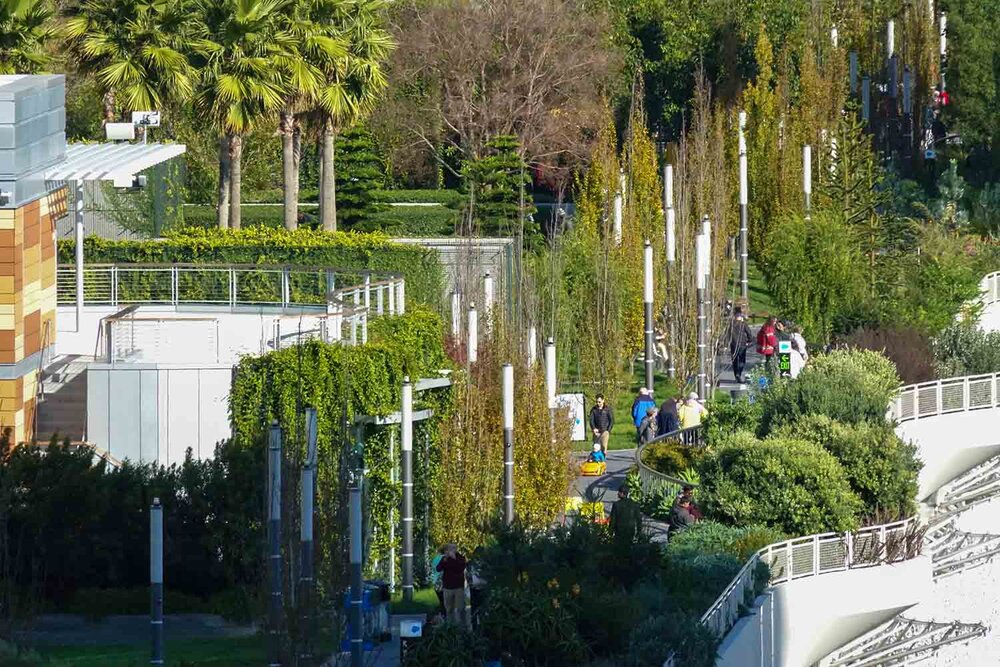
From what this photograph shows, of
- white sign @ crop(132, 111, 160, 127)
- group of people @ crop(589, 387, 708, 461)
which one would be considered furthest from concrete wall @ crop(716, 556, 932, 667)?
white sign @ crop(132, 111, 160, 127)

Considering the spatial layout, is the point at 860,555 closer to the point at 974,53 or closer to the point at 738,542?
the point at 738,542

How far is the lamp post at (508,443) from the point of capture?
27.9 m

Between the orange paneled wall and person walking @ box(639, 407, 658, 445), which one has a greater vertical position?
the orange paneled wall

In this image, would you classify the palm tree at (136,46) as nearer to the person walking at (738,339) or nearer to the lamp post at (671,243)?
the lamp post at (671,243)

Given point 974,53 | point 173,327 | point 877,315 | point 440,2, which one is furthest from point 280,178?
point 173,327

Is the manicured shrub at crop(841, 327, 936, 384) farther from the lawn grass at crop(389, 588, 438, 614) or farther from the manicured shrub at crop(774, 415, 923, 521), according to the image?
the lawn grass at crop(389, 588, 438, 614)

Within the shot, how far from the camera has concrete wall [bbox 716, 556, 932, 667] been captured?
26.9m

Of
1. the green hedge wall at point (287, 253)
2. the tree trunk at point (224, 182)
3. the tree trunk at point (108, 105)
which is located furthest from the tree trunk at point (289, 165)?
the green hedge wall at point (287, 253)

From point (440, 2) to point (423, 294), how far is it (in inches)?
1379

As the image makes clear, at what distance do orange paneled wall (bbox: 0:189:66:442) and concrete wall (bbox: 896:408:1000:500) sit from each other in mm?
13403

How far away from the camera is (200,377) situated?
31469mm

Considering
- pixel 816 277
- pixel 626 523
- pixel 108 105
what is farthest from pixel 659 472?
pixel 108 105

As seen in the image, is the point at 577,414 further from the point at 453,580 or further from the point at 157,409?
the point at 453,580

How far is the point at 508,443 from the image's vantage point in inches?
1119
